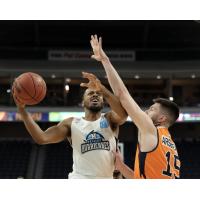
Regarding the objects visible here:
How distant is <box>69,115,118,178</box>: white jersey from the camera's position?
400cm

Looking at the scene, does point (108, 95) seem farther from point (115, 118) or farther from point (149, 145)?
point (149, 145)

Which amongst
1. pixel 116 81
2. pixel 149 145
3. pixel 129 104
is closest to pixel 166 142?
pixel 149 145

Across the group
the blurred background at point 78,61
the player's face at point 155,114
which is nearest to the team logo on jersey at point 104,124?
the player's face at point 155,114

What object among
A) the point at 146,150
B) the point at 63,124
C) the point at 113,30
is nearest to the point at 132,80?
the point at 113,30

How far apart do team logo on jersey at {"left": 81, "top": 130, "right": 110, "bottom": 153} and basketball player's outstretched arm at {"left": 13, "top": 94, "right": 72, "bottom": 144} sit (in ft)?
0.94

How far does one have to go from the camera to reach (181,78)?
19172mm

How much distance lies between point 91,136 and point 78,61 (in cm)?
1375

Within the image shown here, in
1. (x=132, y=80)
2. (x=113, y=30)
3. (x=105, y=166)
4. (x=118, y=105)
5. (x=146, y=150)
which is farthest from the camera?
(x=132, y=80)

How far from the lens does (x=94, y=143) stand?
4066mm

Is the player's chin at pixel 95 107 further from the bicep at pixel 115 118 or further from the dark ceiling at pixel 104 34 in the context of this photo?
the dark ceiling at pixel 104 34

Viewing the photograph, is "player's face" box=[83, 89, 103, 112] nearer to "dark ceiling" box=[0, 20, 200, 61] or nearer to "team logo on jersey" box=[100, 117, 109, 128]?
"team logo on jersey" box=[100, 117, 109, 128]

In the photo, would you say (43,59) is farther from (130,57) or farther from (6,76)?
(130,57)

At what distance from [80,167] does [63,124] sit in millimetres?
532
